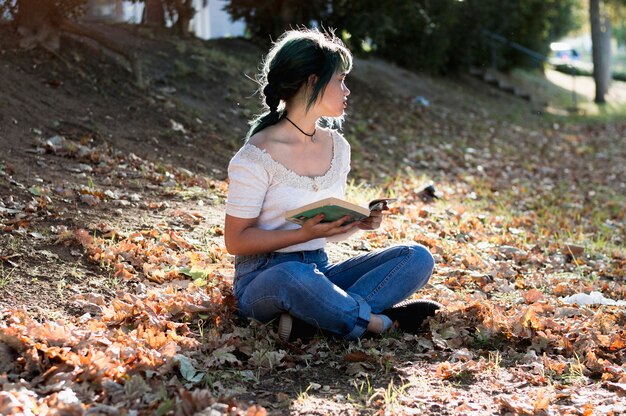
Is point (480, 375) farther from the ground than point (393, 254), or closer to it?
closer to it

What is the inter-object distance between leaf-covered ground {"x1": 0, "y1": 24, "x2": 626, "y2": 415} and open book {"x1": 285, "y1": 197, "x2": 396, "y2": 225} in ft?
2.00

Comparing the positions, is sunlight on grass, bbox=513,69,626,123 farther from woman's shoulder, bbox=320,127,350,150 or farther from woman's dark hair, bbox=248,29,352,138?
woman's dark hair, bbox=248,29,352,138

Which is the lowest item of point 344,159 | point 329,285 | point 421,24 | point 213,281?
point 213,281

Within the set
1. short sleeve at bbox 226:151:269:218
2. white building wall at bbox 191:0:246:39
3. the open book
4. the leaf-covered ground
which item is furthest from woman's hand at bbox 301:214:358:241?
white building wall at bbox 191:0:246:39

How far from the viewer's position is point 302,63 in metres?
3.95

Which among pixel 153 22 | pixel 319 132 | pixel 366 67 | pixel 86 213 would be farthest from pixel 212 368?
pixel 366 67

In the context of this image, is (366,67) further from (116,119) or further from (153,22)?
(116,119)

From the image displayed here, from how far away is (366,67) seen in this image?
52.1 feet

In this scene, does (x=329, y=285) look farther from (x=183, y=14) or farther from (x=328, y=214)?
(x=183, y=14)

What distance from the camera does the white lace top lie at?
3.95 metres

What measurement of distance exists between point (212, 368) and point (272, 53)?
1.47 metres

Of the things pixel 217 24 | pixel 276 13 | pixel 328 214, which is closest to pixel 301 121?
pixel 328 214

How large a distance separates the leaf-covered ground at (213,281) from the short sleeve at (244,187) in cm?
56

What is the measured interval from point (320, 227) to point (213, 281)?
1161 millimetres
